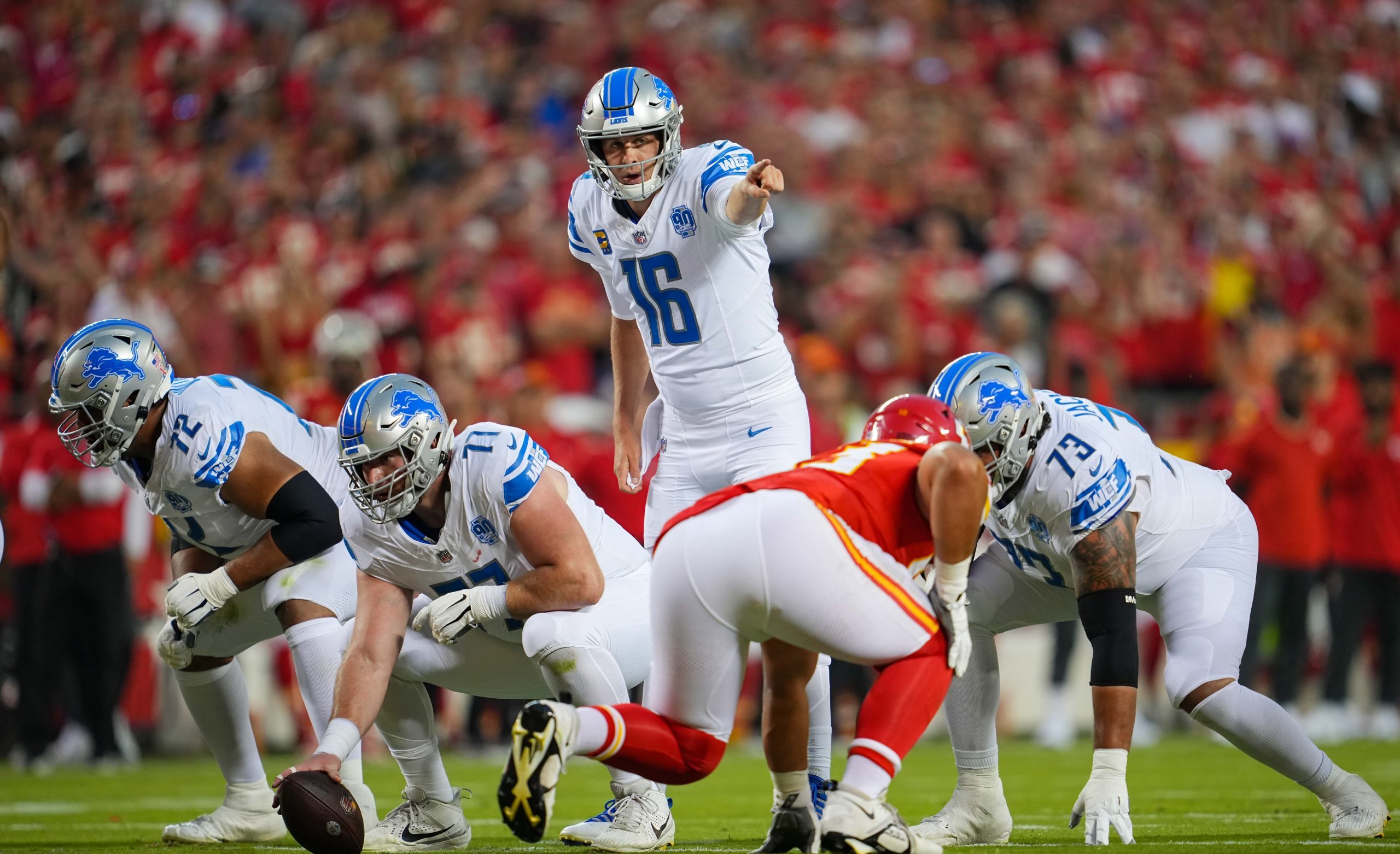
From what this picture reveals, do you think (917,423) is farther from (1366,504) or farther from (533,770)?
(1366,504)

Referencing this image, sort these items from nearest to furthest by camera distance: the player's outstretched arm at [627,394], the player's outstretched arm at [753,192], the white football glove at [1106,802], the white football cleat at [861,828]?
1. the white football cleat at [861,828]
2. the white football glove at [1106,802]
3. the player's outstretched arm at [753,192]
4. the player's outstretched arm at [627,394]

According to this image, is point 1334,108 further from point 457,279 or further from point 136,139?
point 136,139

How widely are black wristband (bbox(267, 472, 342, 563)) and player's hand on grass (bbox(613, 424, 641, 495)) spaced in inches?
43.3

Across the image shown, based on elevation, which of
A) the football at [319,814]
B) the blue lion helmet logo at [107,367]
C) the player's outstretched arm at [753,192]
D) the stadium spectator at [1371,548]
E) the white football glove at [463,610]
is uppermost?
the player's outstretched arm at [753,192]

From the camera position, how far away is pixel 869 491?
4371 mm

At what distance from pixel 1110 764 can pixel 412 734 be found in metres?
2.28

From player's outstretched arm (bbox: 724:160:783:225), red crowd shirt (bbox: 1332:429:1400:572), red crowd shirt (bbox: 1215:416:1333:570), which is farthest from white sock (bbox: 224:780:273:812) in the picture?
red crowd shirt (bbox: 1332:429:1400:572)

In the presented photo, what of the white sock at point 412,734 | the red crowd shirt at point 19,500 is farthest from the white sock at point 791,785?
the red crowd shirt at point 19,500

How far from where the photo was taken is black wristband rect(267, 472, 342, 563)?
18.0ft

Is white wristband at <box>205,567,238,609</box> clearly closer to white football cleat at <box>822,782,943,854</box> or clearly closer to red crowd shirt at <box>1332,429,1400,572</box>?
white football cleat at <box>822,782,943,854</box>

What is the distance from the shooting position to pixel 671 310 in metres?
5.67

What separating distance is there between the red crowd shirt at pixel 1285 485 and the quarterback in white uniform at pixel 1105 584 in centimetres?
525

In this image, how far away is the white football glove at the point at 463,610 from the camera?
498 centimetres

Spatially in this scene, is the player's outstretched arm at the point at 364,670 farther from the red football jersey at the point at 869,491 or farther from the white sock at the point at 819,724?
the white sock at the point at 819,724
